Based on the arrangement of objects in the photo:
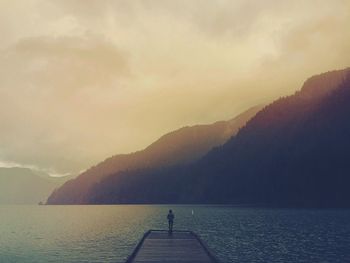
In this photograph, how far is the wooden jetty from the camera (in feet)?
120

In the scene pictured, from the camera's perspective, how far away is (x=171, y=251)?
1635 inches

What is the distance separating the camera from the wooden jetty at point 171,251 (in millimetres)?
36438

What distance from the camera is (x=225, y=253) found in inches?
2318

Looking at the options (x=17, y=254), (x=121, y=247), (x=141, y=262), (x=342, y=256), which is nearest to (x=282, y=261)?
(x=342, y=256)

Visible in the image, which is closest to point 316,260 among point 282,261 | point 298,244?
point 282,261

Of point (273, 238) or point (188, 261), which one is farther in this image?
point (273, 238)

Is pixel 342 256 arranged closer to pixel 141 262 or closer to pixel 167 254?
pixel 167 254

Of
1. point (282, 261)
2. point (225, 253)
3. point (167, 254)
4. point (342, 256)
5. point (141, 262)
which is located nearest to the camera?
point (141, 262)

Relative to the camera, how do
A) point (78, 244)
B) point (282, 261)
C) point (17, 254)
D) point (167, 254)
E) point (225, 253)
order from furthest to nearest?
1. point (78, 244)
2. point (17, 254)
3. point (225, 253)
4. point (282, 261)
5. point (167, 254)

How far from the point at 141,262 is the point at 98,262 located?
19.4m

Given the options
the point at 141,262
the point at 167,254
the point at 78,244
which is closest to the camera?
the point at 141,262

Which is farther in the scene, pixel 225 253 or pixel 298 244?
pixel 298 244

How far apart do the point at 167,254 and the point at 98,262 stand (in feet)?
53.4

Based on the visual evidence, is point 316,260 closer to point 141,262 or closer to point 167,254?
point 167,254
